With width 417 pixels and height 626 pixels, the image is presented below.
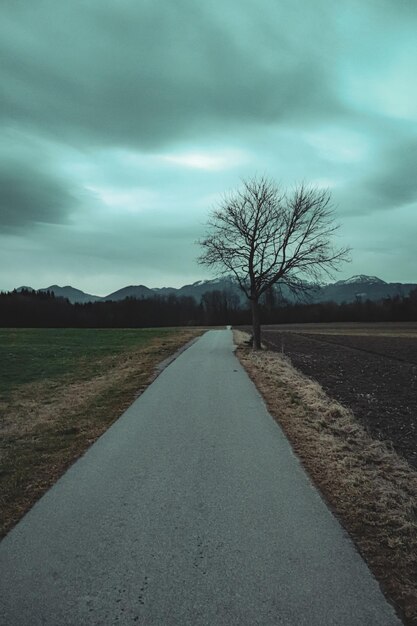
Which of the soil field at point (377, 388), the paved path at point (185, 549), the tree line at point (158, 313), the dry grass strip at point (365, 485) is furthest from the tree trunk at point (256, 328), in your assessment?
the tree line at point (158, 313)

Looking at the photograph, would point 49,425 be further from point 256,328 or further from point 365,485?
Result: point 256,328

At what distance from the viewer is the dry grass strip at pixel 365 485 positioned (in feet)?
11.3

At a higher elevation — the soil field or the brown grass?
the brown grass

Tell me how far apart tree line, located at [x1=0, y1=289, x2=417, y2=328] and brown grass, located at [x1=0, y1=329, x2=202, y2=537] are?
71321 millimetres

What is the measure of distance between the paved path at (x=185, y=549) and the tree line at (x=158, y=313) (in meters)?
78.2

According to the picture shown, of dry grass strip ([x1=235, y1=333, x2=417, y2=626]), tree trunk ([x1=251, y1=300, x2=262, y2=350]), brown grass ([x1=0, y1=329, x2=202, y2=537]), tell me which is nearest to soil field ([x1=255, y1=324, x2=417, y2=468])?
dry grass strip ([x1=235, y1=333, x2=417, y2=626])

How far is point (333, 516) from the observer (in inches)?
171

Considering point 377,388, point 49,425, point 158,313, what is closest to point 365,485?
point 49,425

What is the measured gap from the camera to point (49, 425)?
845cm

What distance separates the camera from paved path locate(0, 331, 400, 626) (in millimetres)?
2939

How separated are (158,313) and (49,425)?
360ft

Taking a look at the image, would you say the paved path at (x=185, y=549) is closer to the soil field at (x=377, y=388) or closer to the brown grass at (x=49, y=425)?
the brown grass at (x=49, y=425)

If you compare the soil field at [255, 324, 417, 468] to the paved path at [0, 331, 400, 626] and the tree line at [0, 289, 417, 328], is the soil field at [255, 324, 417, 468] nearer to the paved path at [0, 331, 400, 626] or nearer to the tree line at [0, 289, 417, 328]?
the paved path at [0, 331, 400, 626]

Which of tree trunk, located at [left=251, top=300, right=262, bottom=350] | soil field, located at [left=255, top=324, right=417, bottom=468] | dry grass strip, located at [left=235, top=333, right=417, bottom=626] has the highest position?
tree trunk, located at [left=251, top=300, right=262, bottom=350]
